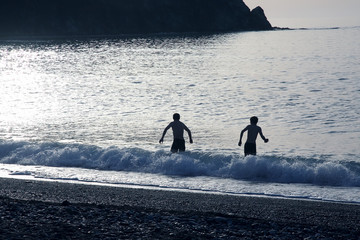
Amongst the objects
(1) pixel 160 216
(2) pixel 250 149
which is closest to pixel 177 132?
(2) pixel 250 149

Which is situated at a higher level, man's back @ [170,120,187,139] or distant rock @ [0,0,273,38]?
distant rock @ [0,0,273,38]

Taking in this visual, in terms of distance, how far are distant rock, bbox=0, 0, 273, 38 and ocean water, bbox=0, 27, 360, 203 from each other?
350 ft

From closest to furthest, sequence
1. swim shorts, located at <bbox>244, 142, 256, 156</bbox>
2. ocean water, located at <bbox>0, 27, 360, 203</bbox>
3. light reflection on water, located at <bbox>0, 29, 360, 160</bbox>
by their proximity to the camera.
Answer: ocean water, located at <bbox>0, 27, 360, 203</bbox>
swim shorts, located at <bbox>244, 142, 256, 156</bbox>
light reflection on water, located at <bbox>0, 29, 360, 160</bbox>

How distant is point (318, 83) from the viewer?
4547cm

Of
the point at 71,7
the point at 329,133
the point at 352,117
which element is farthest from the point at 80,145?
the point at 71,7

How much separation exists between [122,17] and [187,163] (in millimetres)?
166325

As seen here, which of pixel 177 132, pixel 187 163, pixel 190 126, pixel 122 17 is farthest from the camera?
pixel 122 17

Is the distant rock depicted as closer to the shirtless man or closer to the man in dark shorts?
the man in dark shorts

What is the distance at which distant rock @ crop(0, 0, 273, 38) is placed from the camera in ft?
533

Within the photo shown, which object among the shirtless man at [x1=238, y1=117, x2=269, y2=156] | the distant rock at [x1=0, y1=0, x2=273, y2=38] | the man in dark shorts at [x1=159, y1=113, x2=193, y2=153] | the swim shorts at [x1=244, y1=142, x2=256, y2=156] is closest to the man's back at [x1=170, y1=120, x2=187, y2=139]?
the man in dark shorts at [x1=159, y1=113, x2=193, y2=153]

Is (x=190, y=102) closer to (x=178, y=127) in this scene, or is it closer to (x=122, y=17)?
(x=178, y=127)

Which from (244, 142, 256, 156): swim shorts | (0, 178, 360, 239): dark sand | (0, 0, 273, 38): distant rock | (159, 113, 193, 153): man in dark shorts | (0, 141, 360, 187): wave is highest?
(0, 0, 273, 38): distant rock

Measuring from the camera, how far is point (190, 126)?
2705 centimetres

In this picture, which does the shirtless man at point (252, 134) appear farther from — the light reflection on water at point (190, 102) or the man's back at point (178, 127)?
the light reflection on water at point (190, 102)
